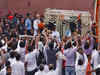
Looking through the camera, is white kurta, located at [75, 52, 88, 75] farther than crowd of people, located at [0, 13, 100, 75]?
Yes

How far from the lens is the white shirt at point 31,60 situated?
1066 cm

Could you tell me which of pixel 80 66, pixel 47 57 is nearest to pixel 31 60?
pixel 47 57

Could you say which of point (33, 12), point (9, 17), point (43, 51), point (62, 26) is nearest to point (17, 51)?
point (43, 51)

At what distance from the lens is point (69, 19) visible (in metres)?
16.9

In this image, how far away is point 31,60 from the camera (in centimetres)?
1070

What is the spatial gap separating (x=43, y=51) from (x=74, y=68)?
119cm

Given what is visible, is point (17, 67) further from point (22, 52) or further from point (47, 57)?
point (47, 57)

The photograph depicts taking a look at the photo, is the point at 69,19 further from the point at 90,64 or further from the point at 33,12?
the point at 90,64

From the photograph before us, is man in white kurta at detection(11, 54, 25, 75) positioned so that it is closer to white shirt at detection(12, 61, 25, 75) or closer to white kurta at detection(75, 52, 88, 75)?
white shirt at detection(12, 61, 25, 75)

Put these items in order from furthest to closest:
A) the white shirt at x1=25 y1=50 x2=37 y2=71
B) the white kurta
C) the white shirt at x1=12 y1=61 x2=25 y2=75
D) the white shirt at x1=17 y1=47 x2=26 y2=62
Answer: the white shirt at x1=17 y1=47 x2=26 y2=62 < the white shirt at x1=25 y1=50 x2=37 y2=71 < the white kurta < the white shirt at x1=12 y1=61 x2=25 y2=75

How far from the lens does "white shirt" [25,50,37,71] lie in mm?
10664

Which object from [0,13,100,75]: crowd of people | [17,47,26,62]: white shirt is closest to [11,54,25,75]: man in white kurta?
[0,13,100,75]: crowd of people

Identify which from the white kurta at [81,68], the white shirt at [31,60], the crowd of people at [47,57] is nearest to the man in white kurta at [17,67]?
the crowd of people at [47,57]

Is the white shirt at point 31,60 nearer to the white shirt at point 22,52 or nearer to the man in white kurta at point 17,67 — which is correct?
the white shirt at point 22,52
